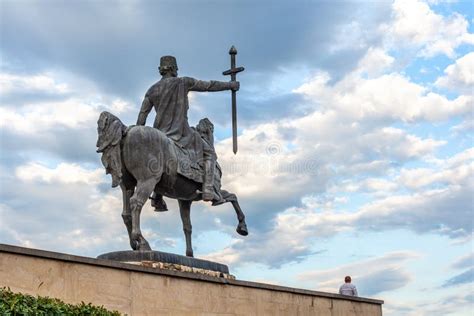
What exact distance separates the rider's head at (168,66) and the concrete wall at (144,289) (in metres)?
3.92

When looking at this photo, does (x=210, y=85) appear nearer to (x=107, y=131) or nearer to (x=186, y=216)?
(x=186, y=216)

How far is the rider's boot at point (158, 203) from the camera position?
15327 millimetres

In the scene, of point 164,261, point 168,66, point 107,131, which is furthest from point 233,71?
point 164,261

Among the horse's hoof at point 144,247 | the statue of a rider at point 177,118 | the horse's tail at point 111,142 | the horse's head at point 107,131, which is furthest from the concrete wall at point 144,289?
the horse's head at point 107,131

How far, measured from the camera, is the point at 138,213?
1366 cm

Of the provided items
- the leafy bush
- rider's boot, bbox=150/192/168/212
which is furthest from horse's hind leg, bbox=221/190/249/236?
the leafy bush

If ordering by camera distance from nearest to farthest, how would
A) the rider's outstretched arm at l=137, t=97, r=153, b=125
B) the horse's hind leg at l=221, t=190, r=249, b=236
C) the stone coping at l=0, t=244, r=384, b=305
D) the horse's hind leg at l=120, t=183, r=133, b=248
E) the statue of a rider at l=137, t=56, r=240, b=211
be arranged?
1. the stone coping at l=0, t=244, r=384, b=305
2. the horse's hind leg at l=120, t=183, r=133, b=248
3. the statue of a rider at l=137, t=56, r=240, b=211
4. the rider's outstretched arm at l=137, t=97, r=153, b=125
5. the horse's hind leg at l=221, t=190, r=249, b=236

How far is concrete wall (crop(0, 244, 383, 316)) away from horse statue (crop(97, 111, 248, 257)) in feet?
3.56

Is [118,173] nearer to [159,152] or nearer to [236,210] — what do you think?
[159,152]

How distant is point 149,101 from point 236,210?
8.98 feet

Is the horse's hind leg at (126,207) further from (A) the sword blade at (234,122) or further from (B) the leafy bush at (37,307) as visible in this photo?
(B) the leafy bush at (37,307)

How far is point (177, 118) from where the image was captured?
594 inches

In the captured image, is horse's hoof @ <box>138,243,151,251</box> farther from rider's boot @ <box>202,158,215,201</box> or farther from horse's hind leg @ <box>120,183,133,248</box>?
rider's boot @ <box>202,158,215,201</box>

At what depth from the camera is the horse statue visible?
13.4 meters
